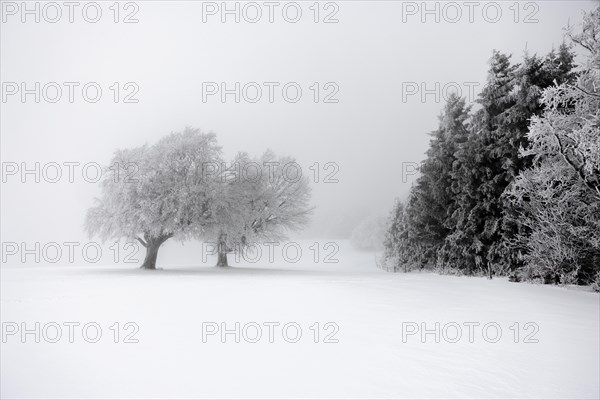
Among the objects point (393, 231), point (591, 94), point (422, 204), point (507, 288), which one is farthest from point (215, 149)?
point (591, 94)

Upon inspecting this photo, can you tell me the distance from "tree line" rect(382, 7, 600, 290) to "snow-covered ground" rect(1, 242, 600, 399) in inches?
227

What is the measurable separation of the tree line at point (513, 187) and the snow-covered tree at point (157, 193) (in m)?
16.3

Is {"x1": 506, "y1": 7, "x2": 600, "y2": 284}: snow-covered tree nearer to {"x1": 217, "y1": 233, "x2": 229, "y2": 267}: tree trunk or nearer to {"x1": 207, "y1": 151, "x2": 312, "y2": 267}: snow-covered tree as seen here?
{"x1": 207, "y1": 151, "x2": 312, "y2": 267}: snow-covered tree

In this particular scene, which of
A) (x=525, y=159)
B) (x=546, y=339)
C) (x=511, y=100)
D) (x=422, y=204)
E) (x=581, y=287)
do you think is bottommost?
(x=581, y=287)

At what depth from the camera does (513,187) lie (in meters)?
16.2

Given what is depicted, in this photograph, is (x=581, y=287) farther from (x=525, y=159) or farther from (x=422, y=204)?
(x=422, y=204)

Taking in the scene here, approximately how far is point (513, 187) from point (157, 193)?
22.9 m

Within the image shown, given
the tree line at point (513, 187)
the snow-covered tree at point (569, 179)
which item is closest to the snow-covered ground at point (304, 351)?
the snow-covered tree at point (569, 179)

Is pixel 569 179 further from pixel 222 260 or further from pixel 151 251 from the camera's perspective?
pixel 222 260

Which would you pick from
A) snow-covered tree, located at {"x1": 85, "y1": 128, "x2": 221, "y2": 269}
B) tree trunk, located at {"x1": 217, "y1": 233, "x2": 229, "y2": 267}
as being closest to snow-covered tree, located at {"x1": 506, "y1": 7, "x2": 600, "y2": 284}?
snow-covered tree, located at {"x1": 85, "y1": 128, "x2": 221, "y2": 269}

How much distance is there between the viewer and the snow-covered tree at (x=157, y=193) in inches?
1055

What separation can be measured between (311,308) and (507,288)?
10950 millimetres

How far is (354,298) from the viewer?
1292 cm

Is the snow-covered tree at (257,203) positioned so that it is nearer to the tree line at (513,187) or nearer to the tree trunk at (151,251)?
the tree trunk at (151,251)
